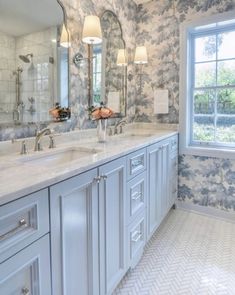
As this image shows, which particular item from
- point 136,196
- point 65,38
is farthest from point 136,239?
point 65,38

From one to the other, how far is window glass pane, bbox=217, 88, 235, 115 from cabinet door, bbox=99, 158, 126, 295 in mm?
1721

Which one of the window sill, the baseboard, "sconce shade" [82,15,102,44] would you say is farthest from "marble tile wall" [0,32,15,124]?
the baseboard

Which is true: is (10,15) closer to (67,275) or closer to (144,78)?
(67,275)

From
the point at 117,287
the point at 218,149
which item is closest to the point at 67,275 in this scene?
the point at 117,287

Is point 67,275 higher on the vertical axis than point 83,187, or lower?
lower

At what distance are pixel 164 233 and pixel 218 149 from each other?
3.57 ft

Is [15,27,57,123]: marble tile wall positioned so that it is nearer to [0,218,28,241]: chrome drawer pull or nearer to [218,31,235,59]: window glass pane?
[0,218,28,241]: chrome drawer pull

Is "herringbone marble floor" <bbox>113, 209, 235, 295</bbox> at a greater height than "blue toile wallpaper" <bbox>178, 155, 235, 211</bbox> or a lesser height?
lesser

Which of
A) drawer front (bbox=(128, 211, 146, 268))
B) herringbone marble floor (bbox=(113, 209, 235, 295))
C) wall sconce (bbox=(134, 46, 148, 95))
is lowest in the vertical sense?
herringbone marble floor (bbox=(113, 209, 235, 295))

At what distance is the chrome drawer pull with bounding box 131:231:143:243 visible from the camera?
1784mm

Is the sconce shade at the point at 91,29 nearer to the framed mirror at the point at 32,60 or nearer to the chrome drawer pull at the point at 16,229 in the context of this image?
the framed mirror at the point at 32,60

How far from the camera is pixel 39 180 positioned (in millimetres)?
926

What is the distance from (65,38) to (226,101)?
1817mm

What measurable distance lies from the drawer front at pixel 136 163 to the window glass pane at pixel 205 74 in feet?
4.67
